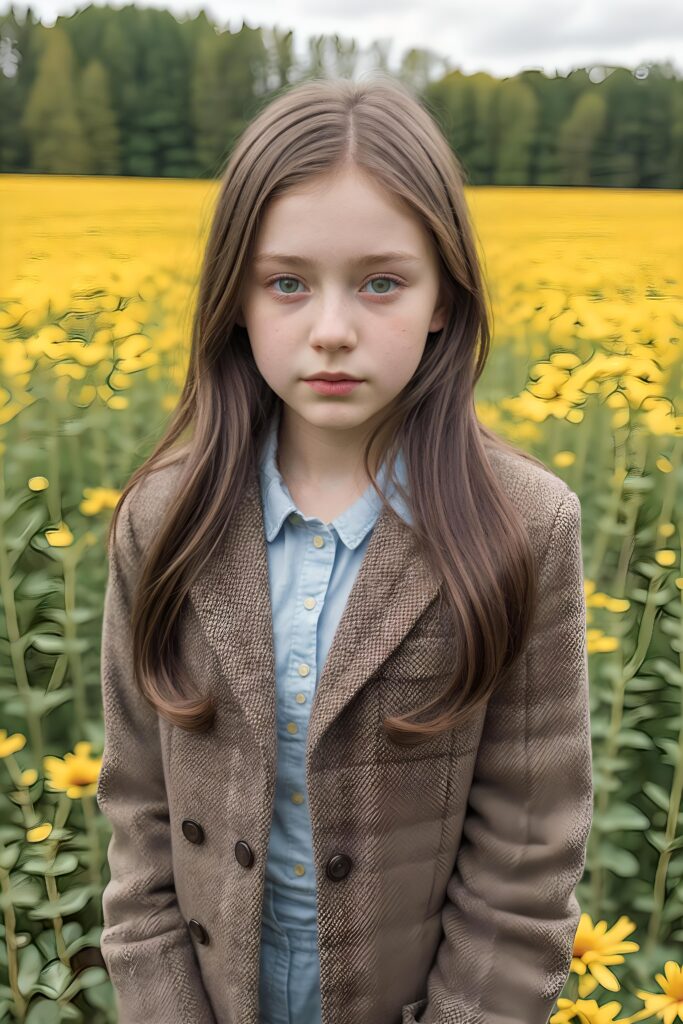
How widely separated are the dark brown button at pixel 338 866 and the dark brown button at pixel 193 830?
15 centimetres

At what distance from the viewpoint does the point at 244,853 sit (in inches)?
35.8

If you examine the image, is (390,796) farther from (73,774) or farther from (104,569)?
(104,569)

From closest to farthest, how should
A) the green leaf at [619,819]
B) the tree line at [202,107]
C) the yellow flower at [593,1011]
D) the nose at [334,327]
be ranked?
the nose at [334,327]
the yellow flower at [593,1011]
the green leaf at [619,819]
the tree line at [202,107]

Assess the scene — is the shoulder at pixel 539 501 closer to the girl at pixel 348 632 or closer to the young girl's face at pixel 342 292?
the girl at pixel 348 632

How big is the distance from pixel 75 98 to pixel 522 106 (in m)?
1.00

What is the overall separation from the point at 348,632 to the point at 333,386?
21 cm

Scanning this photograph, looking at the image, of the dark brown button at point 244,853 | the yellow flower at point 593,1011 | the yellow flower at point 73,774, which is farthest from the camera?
the yellow flower at point 73,774

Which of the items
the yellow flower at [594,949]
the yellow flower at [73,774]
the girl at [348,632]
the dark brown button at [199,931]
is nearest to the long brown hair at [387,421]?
the girl at [348,632]

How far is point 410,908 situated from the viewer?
0.94 metres

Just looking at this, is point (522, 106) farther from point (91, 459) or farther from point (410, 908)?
point (410, 908)

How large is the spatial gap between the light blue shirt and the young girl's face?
0.40 feet

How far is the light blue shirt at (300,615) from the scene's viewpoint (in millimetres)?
912

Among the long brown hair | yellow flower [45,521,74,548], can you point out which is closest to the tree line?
yellow flower [45,521,74,548]

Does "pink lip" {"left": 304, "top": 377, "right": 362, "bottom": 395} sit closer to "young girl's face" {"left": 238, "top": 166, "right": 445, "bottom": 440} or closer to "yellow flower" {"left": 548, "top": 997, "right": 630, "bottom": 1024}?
"young girl's face" {"left": 238, "top": 166, "right": 445, "bottom": 440}
